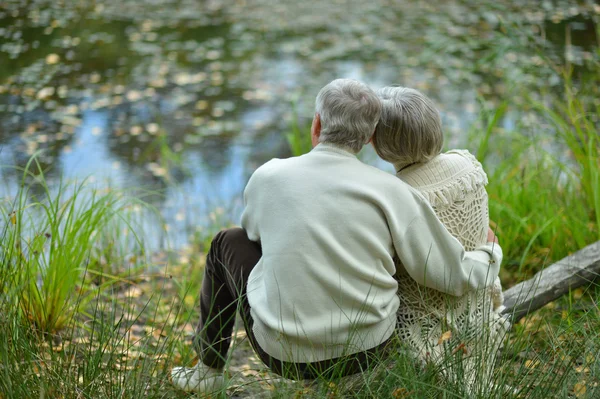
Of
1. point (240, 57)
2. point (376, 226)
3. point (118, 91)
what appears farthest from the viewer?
point (240, 57)

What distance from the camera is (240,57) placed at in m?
8.59

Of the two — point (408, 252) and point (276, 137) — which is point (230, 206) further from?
point (408, 252)

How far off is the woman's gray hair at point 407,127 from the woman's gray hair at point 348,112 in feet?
0.23

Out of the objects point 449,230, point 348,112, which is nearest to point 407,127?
point 348,112

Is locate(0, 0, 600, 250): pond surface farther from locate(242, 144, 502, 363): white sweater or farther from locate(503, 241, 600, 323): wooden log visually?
locate(242, 144, 502, 363): white sweater

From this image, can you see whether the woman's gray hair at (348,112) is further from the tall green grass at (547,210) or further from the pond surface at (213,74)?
the pond surface at (213,74)

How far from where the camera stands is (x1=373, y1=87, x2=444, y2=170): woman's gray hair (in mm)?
2195

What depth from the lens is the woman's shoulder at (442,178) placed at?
89.4 inches

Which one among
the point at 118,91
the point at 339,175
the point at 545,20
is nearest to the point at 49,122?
the point at 118,91

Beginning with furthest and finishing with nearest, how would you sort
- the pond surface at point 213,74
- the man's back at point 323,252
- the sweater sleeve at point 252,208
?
the pond surface at point 213,74 < the sweater sleeve at point 252,208 < the man's back at point 323,252

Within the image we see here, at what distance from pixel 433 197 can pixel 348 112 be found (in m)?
0.40

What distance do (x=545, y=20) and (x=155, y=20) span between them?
17.2 ft

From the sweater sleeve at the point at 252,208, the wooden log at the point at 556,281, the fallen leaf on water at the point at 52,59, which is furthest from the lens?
the fallen leaf on water at the point at 52,59

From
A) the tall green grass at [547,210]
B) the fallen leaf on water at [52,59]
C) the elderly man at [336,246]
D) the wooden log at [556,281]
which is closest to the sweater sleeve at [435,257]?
the elderly man at [336,246]
